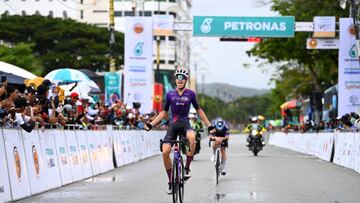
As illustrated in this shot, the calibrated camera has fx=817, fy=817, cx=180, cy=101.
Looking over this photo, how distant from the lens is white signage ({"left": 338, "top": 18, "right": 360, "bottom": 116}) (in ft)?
133

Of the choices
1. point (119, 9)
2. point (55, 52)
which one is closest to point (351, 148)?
point (55, 52)

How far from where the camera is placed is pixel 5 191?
1410cm

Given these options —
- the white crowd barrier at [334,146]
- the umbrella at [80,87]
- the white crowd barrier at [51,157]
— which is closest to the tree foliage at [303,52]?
the white crowd barrier at [334,146]

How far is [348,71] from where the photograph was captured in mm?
41000

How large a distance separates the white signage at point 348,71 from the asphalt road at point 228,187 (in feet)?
52.0

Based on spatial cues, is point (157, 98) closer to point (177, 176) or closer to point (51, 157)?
point (51, 157)

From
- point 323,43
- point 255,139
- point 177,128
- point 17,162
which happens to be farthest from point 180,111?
point 323,43

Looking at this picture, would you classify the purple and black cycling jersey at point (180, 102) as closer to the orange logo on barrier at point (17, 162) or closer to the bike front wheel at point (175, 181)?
the bike front wheel at point (175, 181)

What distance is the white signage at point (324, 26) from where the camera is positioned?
42125 mm

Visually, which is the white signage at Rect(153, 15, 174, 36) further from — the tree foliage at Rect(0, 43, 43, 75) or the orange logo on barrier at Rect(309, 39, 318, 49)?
the tree foliage at Rect(0, 43, 43, 75)

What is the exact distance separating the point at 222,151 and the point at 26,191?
659 cm

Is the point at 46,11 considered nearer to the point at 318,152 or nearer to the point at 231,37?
the point at 231,37

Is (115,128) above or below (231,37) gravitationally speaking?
below

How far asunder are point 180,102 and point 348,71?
27.9 metres
